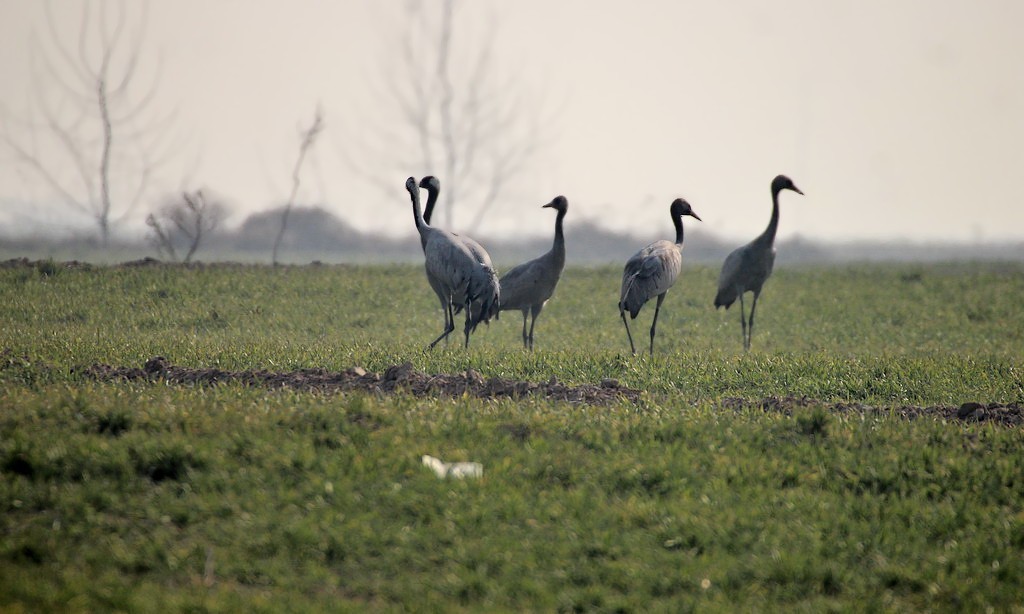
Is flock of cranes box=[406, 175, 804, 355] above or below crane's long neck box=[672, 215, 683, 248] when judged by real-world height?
below

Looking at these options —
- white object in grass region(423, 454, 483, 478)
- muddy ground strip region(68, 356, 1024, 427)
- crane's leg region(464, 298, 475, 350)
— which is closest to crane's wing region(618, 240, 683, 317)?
crane's leg region(464, 298, 475, 350)

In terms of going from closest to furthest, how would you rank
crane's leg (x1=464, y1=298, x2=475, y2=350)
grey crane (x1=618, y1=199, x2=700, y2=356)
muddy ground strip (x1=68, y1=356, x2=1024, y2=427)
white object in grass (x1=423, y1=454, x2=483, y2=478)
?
white object in grass (x1=423, y1=454, x2=483, y2=478) → muddy ground strip (x1=68, y1=356, x2=1024, y2=427) → crane's leg (x1=464, y1=298, x2=475, y2=350) → grey crane (x1=618, y1=199, x2=700, y2=356)

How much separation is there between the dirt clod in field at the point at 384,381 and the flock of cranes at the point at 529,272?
3.24 m

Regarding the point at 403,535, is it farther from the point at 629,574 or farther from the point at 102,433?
the point at 102,433

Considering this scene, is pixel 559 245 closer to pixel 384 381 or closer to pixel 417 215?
pixel 417 215

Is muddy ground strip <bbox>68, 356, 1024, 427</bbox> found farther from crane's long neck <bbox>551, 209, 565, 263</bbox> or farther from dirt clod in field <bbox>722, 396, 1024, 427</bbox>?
crane's long neck <bbox>551, 209, 565, 263</bbox>

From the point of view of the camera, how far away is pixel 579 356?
1474 centimetres

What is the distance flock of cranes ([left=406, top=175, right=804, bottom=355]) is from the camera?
1625 centimetres

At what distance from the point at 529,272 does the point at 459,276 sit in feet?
6.06

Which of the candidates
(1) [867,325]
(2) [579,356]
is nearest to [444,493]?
(2) [579,356]

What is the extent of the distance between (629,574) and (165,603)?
9.54ft

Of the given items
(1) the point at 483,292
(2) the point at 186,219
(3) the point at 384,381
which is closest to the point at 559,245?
(1) the point at 483,292

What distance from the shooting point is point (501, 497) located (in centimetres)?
812

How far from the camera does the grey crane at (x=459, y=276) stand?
1609 centimetres
